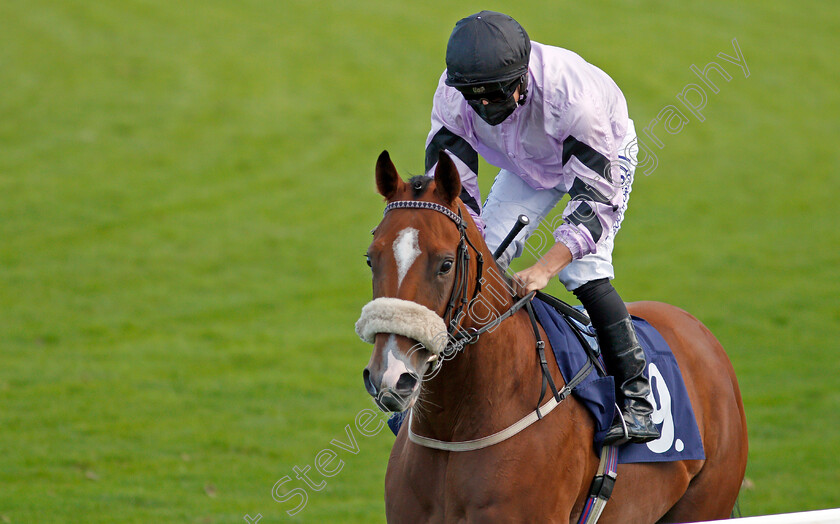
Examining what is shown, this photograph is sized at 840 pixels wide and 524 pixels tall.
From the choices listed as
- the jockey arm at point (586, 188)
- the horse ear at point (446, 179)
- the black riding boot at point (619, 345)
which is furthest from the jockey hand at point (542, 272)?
the horse ear at point (446, 179)

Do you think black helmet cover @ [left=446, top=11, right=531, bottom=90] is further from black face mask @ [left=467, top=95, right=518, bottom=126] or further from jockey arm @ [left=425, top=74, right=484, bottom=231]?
jockey arm @ [left=425, top=74, right=484, bottom=231]

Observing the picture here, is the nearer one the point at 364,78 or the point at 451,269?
the point at 451,269

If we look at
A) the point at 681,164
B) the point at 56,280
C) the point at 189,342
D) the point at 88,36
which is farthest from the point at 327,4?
the point at 189,342

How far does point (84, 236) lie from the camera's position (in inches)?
529

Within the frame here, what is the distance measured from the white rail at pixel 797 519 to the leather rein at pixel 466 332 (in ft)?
2.61

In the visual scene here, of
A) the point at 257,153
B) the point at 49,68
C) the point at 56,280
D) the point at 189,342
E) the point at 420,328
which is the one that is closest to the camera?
the point at 420,328

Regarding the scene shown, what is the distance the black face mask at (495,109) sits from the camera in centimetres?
349

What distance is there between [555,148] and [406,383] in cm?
145

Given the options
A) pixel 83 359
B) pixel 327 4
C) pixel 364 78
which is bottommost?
pixel 83 359

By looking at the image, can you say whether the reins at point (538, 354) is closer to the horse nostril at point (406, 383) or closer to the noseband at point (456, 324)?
the noseband at point (456, 324)

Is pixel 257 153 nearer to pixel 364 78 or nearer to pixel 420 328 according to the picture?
pixel 364 78

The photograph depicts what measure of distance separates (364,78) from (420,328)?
665 inches

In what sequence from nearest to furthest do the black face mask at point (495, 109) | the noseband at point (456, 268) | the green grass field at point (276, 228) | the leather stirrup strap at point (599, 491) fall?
the noseband at point (456, 268)
the black face mask at point (495, 109)
the leather stirrup strap at point (599, 491)
the green grass field at point (276, 228)

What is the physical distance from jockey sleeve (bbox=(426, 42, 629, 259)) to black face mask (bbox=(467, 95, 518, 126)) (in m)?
0.15
